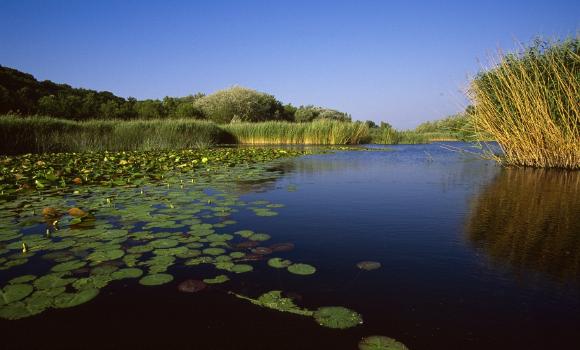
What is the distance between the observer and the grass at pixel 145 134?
12852mm

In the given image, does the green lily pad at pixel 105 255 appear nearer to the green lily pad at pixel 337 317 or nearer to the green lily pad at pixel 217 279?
the green lily pad at pixel 217 279

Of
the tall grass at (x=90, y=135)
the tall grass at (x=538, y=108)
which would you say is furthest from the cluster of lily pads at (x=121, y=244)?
the tall grass at (x=90, y=135)

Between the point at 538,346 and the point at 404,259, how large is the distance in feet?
3.16

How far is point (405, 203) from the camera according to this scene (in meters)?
4.11

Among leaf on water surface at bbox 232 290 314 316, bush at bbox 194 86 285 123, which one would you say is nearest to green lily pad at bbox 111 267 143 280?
leaf on water surface at bbox 232 290 314 316

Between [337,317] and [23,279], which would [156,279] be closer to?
[23,279]

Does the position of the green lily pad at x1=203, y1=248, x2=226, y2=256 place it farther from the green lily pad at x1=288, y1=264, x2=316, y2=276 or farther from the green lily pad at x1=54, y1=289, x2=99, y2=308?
the green lily pad at x1=54, y1=289, x2=99, y2=308

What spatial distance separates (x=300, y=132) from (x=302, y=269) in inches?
863

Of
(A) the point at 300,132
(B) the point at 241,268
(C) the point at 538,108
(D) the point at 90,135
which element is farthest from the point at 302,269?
(A) the point at 300,132

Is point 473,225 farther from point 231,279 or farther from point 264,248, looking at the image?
point 231,279

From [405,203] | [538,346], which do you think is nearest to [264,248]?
[538,346]

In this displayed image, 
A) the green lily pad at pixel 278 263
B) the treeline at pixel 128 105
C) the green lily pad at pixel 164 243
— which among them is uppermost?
the treeline at pixel 128 105

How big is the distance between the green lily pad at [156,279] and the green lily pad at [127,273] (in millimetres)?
73

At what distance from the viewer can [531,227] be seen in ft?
10.0
